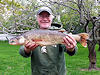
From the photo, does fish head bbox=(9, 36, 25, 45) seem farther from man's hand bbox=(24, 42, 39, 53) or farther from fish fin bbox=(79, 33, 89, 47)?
fish fin bbox=(79, 33, 89, 47)

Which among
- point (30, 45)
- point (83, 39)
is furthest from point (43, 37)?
point (83, 39)

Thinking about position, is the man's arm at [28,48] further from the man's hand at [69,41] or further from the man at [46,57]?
the man's hand at [69,41]

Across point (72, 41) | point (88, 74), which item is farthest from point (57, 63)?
point (88, 74)

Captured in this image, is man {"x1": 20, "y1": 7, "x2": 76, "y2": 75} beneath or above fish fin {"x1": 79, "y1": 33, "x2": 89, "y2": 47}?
beneath

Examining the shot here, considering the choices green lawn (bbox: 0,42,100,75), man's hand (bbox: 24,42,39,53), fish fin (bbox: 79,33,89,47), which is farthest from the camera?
green lawn (bbox: 0,42,100,75)

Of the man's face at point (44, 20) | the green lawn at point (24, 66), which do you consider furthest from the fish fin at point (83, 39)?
the green lawn at point (24, 66)

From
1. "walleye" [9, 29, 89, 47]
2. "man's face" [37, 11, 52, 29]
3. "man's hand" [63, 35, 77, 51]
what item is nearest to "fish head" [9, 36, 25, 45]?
"walleye" [9, 29, 89, 47]

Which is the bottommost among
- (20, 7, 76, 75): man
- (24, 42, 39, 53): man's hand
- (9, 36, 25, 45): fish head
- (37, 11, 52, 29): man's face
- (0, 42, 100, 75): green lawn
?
(0, 42, 100, 75): green lawn

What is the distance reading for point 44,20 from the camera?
3.17m

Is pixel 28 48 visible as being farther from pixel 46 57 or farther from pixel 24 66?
pixel 24 66

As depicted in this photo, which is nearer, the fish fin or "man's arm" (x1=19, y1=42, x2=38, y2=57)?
"man's arm" (x1=19, y1=42, x2=38, y2=57)

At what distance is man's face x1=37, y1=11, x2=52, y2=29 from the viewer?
3.16 m

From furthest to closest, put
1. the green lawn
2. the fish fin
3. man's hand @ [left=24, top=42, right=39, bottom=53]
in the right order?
the green lawn, the fish fin, man's hand @ [left=24, top=42, right=39, bottom=53]

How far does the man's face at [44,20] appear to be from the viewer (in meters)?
3.16
